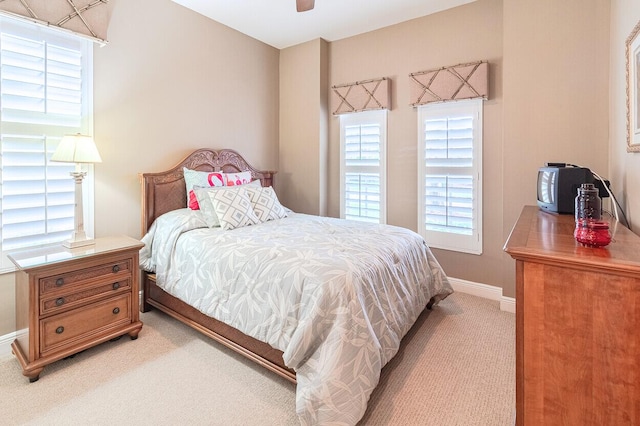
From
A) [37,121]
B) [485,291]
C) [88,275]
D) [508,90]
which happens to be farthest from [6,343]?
[508,90]

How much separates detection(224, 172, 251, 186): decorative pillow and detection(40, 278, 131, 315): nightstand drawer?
4.32 feet

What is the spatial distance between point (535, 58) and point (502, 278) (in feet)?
6.42

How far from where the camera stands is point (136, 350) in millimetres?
2303

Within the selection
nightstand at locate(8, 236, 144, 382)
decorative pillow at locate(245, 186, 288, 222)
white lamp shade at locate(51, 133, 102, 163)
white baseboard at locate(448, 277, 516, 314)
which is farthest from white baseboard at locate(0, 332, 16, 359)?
white baseboard at locate(448, 277, 516, 314)

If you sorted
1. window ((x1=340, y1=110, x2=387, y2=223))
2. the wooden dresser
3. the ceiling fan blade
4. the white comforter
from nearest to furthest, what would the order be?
1. the wooden dresser
2. the white comforter
3. the ceiling fan blade
4. window ((x1=340, y1=110, x2=387, y2=223))

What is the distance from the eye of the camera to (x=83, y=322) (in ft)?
7.17

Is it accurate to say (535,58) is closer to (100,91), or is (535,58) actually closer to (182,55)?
(182,55)

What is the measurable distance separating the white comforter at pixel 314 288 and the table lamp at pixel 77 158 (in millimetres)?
550

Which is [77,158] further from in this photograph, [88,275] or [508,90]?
[508,90]

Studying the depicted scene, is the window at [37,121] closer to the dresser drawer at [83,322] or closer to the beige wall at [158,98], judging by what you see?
the beige wall at [158,98]

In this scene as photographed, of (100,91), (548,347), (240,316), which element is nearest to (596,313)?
(548,347)

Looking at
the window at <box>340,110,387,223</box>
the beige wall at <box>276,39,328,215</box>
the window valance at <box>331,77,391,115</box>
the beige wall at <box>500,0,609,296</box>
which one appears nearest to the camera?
the beige wall at <box>500,0,609,296</box>

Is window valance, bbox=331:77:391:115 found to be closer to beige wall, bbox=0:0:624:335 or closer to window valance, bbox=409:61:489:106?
beige wall, bbox=0:0:624:335

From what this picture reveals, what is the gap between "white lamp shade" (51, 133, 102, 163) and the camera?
221cm
